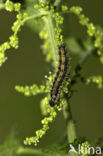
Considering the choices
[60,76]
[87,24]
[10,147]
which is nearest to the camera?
[60,76]

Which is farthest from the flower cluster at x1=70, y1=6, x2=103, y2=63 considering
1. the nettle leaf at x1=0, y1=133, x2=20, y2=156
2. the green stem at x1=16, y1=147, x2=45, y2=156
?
the nettle leaf at x1=0, y1=133, x2=20, y2=156

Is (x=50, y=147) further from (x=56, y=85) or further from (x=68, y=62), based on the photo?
(x=68, y=62)

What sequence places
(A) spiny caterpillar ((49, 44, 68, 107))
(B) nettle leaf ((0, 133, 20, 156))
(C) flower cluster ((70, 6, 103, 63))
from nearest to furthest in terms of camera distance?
1. (A) spiny caterpillar ((49, 44, 68, 107))
2. (C) flower cluster ((70, 6, 103, 63))
3. (B) nettle leaf ((0, 133, 20, 156))

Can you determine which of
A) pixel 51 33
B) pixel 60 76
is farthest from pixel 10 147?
pixel 51 33

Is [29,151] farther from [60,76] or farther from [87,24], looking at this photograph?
[87,24]

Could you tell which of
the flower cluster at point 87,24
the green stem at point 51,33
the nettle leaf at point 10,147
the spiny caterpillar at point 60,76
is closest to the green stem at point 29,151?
the nettle leaf at point 10,147

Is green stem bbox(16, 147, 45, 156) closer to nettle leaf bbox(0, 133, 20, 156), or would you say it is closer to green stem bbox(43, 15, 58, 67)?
nettle leaf bbox(0, 133, 20, 156)

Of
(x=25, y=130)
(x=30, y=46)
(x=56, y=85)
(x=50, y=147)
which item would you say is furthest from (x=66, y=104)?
(x=30, y=46)

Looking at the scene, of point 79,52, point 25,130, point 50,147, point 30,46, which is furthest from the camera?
point 30,46
